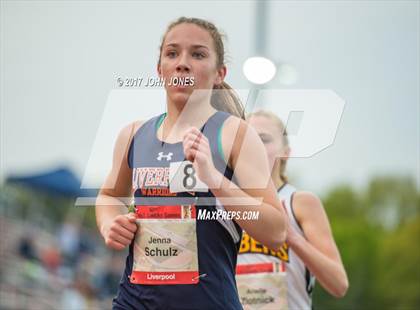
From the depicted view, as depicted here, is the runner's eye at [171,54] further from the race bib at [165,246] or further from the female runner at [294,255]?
the female runner at [294,255]

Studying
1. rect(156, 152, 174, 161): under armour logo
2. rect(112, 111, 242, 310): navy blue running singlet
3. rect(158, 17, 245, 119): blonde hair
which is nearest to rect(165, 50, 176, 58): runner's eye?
rect(158, 17, 245, 119): blonde hair

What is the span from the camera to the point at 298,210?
13.5 ft

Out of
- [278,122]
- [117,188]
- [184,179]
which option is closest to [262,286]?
[278,122]

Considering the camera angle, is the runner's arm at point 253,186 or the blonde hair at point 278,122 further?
the blonde hair at point 278,122

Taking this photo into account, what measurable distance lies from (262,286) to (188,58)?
1.56 metres

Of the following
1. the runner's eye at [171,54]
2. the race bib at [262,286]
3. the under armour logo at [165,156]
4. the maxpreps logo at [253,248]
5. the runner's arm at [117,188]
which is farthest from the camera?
the maxpreps logo at [253,248]

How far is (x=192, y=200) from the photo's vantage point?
275 centimetres

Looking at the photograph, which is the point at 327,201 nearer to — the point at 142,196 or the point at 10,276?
the point at 10,276

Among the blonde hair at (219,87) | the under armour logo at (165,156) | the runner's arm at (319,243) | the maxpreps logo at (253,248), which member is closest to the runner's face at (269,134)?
the runner's arm at (319,243)

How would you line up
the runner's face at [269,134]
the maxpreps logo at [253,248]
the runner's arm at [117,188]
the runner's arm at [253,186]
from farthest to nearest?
the runner's face at [269,134], the maxpreps logo at [253,248], the runner's arm at [117,188], the runner's arm at [253,186]

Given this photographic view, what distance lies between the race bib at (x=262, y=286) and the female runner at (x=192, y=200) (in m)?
1.09

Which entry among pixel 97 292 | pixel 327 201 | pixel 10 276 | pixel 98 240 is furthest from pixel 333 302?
pixel 10 276

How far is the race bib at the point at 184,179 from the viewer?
2.71 metres

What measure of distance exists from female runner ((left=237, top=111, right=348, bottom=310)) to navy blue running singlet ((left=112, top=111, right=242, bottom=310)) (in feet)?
3.64
